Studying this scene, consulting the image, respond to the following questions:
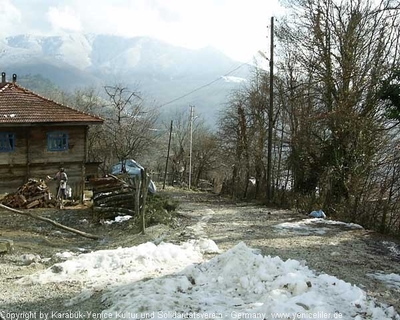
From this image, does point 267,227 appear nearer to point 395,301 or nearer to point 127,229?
point 127,229

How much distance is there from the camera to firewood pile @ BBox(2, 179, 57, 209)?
18609 mm

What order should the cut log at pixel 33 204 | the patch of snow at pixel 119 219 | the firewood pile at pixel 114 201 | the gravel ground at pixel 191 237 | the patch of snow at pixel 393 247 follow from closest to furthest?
the gravel ground at pixel 191 237
the patch of snow at pixel 393 247
the patch of snow at pixel 119 219
the firewood pile at pixel 114 201
the cut log at pixel 33 204

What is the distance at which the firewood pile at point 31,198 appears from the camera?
18.6 metres

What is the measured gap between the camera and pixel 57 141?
22578 mm

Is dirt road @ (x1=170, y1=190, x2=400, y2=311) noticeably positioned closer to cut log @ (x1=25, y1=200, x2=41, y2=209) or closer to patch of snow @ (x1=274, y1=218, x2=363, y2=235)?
patch of snow @ (x1=274, y1=218, x2=363, y2=235)

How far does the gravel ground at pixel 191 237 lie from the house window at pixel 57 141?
17.6 feet

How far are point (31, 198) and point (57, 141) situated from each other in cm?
451

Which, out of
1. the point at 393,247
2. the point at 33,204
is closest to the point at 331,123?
the point at 393,247

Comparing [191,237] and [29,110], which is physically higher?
[29,110]

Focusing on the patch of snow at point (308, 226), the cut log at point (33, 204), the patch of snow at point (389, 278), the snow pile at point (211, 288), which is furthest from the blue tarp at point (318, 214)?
the cut log at point (33, 204)

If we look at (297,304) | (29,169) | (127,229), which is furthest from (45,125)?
(297,304)

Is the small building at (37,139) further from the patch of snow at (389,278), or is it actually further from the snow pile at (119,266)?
the patch of snow at (389,278)

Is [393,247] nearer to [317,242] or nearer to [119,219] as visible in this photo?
[317,242]

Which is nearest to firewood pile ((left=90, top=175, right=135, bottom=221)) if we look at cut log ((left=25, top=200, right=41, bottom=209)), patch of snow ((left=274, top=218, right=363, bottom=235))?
cut log ((left=25, top=200, right=41, bottom=209))
